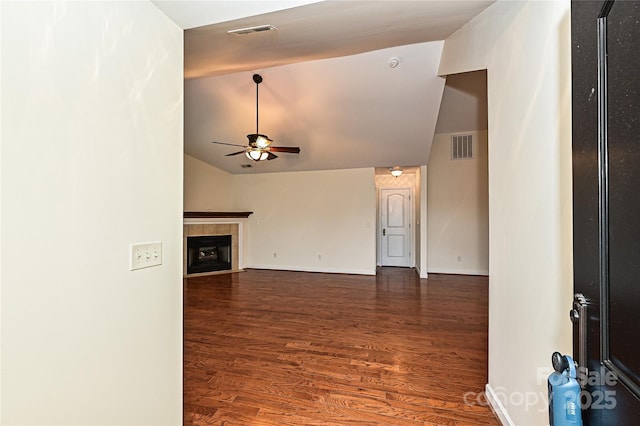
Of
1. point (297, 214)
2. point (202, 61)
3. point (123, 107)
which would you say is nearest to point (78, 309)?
point (123, 107)

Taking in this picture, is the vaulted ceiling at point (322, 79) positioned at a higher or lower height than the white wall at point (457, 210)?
higher

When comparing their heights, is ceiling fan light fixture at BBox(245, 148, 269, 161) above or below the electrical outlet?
above

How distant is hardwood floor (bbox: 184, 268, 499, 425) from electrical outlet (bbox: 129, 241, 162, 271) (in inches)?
43.3

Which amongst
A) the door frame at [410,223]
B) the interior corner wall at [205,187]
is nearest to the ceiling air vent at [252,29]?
the interior corner wall at [205,187]

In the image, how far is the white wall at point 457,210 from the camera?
6113mm

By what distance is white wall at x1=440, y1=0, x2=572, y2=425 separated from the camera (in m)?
1.21

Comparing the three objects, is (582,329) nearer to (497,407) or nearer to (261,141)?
(497,407)

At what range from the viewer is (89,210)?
1.12 metres

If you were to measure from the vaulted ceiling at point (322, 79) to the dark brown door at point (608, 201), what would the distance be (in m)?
1.28

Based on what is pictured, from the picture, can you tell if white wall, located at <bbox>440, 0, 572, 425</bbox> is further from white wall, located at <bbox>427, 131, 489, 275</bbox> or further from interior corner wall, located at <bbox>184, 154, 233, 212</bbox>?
interior corner wall, located at <bbox>184, 154, 233, 212</bbox>

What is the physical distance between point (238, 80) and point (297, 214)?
346 cm

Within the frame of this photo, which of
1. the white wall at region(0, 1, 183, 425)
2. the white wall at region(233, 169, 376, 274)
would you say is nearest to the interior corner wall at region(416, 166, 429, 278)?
the white wall at region(233, 169, 376, 274)

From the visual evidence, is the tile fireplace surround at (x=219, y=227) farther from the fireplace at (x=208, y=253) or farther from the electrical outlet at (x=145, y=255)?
the electrical outlet at (x=145, y=255)

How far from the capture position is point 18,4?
2.97ft
